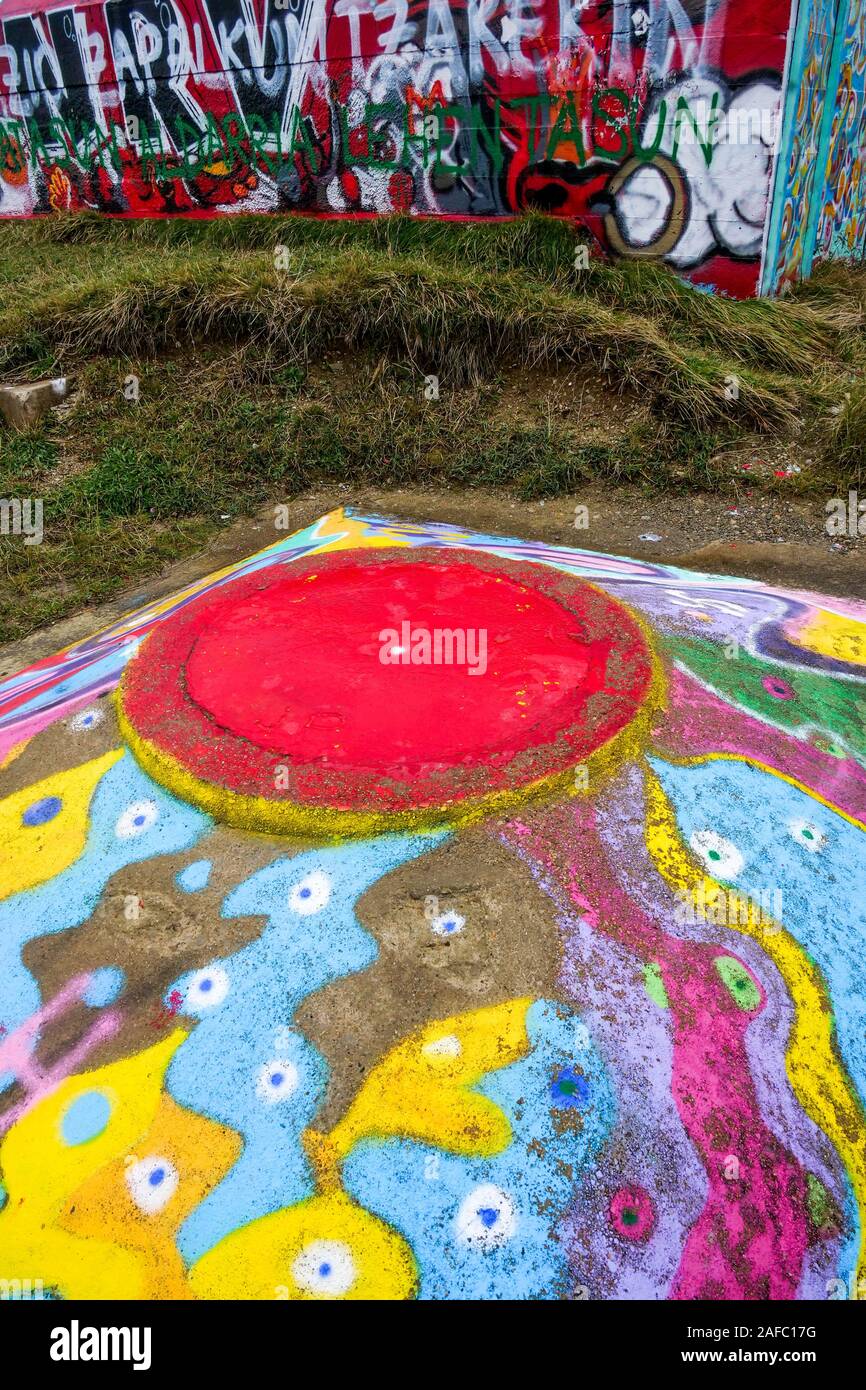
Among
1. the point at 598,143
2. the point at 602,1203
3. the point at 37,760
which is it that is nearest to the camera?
the point at 602,1203

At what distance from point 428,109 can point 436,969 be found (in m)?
8.60

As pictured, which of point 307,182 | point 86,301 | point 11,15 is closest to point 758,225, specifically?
point 307,182

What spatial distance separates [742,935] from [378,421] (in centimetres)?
556

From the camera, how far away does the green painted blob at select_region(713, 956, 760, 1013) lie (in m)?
2.17

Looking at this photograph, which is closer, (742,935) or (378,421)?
(742,935)

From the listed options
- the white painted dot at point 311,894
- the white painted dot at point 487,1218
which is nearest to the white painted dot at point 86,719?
the white painted dot at point 311,894

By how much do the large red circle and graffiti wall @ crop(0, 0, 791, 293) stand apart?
564 cm

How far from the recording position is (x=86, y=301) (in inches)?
307

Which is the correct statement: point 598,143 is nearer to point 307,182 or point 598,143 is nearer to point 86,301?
point 307,182

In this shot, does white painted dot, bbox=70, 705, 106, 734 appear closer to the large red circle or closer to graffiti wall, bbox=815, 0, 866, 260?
the large red circle

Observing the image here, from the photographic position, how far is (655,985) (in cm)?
214

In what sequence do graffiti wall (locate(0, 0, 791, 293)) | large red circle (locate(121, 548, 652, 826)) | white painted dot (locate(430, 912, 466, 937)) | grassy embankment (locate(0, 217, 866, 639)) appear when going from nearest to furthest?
white painted dot (locate(430, 912, 466, 937))
large red circle (locate(121, 548, 652, 826))
grassy embankment (locate(0, 217, 866, 639))
graffiti wall (locate(0, 0, 791, 293))

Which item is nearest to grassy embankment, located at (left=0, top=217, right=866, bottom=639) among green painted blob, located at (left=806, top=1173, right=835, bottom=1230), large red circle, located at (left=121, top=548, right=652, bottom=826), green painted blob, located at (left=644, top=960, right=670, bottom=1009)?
large red circle, located at (left=121, top=548, right=652, bottom=826)

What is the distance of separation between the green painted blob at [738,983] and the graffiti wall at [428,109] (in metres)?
7.04
